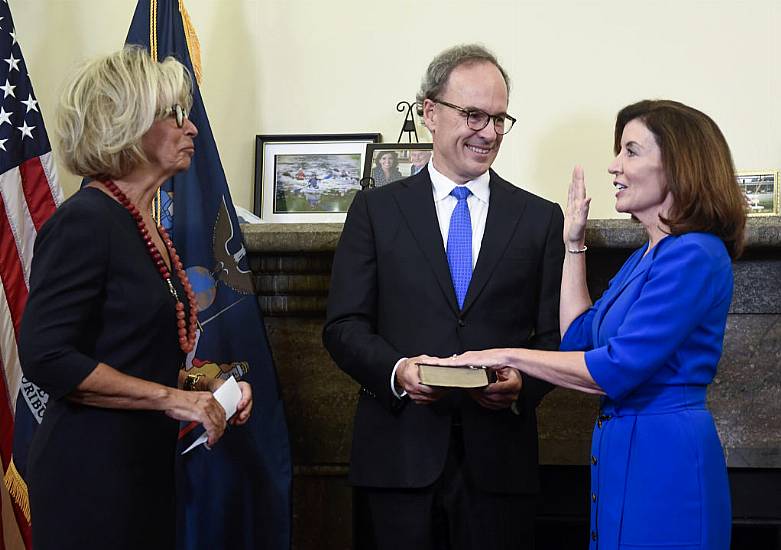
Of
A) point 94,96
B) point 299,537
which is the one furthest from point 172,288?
point 299,537

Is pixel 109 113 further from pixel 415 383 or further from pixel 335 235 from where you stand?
pixel 335 235

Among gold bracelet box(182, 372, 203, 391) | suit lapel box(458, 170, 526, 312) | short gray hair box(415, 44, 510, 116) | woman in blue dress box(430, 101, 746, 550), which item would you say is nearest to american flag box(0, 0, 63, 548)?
gold bracelet box(182, 372, 203, 391)

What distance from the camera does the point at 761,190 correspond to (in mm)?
3246

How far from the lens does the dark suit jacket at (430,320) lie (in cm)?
230

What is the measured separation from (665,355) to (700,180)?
406mm

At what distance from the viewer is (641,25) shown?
3.55m

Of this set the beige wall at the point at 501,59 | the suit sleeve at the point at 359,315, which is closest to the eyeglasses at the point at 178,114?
the suit sleeve at the point at 359,315

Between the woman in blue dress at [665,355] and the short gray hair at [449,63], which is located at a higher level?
the short gray hair at [449,63]

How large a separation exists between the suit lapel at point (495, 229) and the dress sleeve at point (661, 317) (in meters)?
0.40

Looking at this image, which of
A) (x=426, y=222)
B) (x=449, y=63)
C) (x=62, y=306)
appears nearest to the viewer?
(x=62, y=306)

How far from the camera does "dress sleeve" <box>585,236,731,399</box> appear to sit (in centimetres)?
201

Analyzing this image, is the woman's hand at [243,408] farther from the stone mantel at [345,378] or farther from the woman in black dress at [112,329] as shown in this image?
the stone mantel at [345,378]

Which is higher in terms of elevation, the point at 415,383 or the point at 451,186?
the point at 451,186

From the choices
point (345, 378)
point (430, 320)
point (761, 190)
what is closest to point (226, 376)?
point (345, 378)
